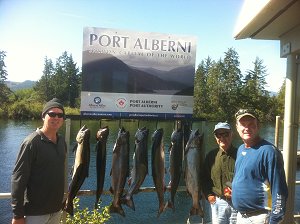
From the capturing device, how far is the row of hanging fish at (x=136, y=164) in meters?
4.40

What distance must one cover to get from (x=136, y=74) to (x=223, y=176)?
1.77 metres

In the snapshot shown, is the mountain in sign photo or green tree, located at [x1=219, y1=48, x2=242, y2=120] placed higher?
green tree, located at [x1=219, y1=48, x2=242, y2=120]

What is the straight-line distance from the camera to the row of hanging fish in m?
4.40

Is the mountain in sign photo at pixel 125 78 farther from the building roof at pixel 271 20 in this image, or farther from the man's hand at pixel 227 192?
the man's hand at pixel 227 192

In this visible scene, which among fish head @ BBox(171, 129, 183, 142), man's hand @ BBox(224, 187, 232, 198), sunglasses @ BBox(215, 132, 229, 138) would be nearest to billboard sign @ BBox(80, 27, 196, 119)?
fish head @ BBox(171, 129, 183, 142)

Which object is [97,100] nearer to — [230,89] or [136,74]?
[136,74]

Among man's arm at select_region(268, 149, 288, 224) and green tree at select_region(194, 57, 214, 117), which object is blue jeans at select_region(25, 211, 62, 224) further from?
green tree at select_region(194, 57, 214, 117)

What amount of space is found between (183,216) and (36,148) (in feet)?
39.0

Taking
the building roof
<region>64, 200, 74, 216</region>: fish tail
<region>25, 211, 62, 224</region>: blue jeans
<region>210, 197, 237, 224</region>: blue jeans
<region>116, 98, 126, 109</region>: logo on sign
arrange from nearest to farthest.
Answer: the building roof, <region>25, 211, 62, 224</region>: blue jeans, <region>210, 197, 237, 224</region>: blue jeans, <region>64, 200, 74, 216</region>: fish tail, <region>116, 98, 126, 109</region>: logo on sign

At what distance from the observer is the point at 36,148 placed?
346 cm

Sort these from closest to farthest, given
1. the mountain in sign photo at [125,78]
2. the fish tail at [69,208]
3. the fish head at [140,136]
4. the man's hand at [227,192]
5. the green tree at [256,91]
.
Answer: the man's hand at [227,192], the fish tail at [69,208], the fish head at [140,136], the mountain in sign photo at [125,78], the green tree at [256,91]

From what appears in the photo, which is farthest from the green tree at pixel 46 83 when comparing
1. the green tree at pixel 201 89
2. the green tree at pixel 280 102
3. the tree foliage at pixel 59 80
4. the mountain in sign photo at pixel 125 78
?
the mountain in sign photo at pixel 125 78

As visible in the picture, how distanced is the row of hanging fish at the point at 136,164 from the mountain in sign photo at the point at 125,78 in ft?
1.98

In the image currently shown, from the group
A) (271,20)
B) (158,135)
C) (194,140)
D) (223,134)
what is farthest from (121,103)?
(271,20)
